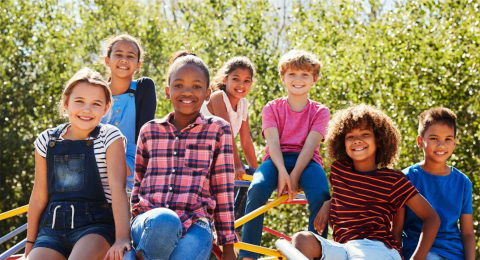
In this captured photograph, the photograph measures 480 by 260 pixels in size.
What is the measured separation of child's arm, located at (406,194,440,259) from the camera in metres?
2.89

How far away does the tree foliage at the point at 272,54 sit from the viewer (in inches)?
302

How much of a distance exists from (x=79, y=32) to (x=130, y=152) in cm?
742

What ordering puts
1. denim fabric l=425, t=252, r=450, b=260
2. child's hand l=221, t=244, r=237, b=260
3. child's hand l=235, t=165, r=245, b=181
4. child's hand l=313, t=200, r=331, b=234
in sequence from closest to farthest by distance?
child's hand l=221, t=244, r=237, b=260 → denim fabric l=425, t=252, r=450, b=260 → child's hand l=313, t=200, r=331, b=234 → child's hand l=235, t=165, r=245, b=181

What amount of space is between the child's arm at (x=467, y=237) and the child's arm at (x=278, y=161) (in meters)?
0.90

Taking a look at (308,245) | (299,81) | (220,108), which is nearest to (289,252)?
(308,245)

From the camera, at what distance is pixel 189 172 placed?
271 centimetres

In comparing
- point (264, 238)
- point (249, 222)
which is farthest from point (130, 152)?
point (264, 238)

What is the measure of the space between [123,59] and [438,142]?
1.96 m

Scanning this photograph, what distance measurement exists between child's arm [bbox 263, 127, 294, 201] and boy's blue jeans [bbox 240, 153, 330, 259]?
46mm

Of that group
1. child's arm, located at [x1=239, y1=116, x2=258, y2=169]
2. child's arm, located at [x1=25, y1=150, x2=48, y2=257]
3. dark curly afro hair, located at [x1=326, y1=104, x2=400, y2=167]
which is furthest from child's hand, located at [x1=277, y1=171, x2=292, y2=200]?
child's arm, located at [x1=25, y1=150, x2=48, y2=257]

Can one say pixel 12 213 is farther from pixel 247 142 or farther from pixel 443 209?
pixel 443 209

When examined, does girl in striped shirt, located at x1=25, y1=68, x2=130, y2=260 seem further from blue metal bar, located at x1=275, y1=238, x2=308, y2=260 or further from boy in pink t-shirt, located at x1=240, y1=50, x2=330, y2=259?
boy in pink t-shirt, located at x1=240, y1=50, x2=330, y2=259

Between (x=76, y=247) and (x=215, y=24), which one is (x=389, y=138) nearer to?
(x=76, y=247)

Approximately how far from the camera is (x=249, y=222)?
11.2ft
